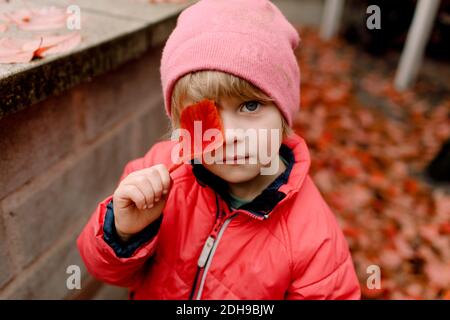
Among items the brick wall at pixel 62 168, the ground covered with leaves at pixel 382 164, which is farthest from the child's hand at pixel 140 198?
the ground covered with leaves at pixel 382 164

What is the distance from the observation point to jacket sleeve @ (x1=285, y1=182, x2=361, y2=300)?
4.79 feet

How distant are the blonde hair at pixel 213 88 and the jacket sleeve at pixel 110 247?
0.43 meters

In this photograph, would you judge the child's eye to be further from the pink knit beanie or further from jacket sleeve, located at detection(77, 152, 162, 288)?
jacket sleeve, located at detection(77, 152, 162, 288)

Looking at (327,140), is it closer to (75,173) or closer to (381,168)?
(381,168)

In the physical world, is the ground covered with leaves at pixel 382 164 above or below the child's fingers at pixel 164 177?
below

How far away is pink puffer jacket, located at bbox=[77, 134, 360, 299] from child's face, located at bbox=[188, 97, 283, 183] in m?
0.15

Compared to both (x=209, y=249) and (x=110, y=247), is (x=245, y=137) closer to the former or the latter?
(x=209, y=249)

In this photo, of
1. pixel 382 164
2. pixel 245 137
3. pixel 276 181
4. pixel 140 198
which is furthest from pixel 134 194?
pixel 382 164

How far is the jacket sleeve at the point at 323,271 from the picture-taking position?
1.46 metres

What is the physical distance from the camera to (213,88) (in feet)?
4.15

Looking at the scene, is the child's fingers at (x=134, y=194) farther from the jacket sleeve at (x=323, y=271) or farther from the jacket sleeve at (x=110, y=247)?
the jacket sleeve at (x=323, y=271)

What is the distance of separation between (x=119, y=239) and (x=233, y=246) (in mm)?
364
